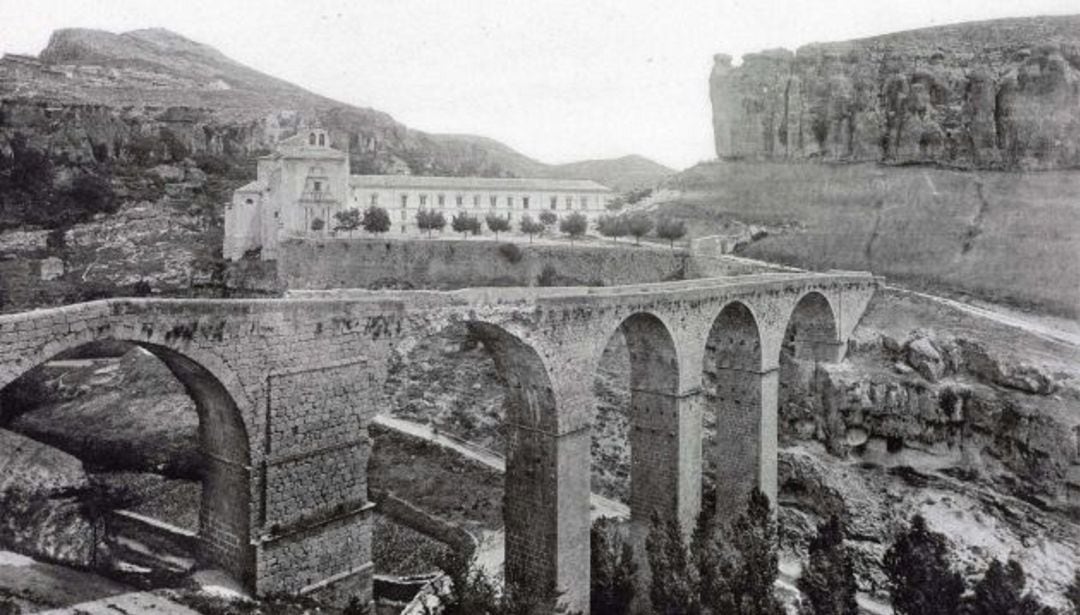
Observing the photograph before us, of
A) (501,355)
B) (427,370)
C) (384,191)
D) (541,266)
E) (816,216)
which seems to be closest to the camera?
(501,355)

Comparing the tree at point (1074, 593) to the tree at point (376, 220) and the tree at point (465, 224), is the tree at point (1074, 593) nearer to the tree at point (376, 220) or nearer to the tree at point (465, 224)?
the tree at point (465, 224)

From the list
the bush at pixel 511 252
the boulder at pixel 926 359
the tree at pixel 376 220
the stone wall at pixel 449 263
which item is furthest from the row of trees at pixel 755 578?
the tree at pixel 376 220

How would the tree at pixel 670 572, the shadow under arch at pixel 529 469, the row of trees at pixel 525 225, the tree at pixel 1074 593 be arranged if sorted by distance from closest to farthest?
the shadow under arch at pixel 529 469, the tree at pixel 670 572, the tree at pixel 1074 593, the row of trees at pixel 525 225

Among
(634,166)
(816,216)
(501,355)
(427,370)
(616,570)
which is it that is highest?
(634,166)

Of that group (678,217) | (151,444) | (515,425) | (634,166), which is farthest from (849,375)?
(634,166)

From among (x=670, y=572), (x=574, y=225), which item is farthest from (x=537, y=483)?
(x=574, y=225)

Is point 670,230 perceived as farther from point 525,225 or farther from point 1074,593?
point 1074,593

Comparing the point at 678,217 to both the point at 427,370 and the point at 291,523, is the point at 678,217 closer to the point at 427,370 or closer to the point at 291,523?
the point at 427,370

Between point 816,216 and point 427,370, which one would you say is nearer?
point 427,370

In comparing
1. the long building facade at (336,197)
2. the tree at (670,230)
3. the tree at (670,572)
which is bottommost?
the tree at (670,572)
